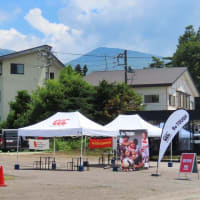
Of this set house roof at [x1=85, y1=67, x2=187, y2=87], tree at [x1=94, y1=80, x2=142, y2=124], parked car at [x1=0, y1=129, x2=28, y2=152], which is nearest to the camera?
parked car at [x1=0, y1=129, x2=28, y2=152]

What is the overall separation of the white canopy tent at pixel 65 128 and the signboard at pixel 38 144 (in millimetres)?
14057

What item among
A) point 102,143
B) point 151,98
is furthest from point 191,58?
point 102,143

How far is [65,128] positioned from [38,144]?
16578 mm

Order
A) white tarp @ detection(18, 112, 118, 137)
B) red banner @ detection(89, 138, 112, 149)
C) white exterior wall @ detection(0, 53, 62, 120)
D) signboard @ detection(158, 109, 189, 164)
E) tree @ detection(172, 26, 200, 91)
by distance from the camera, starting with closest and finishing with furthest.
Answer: signboard @ detection(158, 109, 189, 164)
white tarp @ detection(18, 112, 118, 137)
red banner @ detection(89, 138, 112, 149)
white exterior wall @ detection(0, 53, 62, 120)
tree @ detection(172, 26, 200, 91)

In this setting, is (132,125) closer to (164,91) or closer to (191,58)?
(164,91)

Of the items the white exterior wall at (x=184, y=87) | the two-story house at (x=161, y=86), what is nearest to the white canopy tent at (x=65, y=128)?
the two-story house at (x=161, y=86)

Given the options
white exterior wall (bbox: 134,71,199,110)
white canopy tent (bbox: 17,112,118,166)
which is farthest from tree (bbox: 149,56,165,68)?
white canopy tent (bbox: 17,112,118,166)

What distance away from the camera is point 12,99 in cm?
5706

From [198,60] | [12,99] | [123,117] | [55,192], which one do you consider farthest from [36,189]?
[198,60]

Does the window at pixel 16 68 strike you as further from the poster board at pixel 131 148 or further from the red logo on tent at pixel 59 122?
the poster board at pixel 131 148

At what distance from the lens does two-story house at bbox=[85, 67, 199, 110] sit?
5506 centimetres

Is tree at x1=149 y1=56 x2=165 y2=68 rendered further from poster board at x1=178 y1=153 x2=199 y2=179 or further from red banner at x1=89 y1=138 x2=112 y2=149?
poster board at x1=178 y1=153 x2=199 y2=179

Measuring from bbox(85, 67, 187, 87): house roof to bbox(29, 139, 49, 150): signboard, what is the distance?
1932cm

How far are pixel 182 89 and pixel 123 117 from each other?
107 ft
